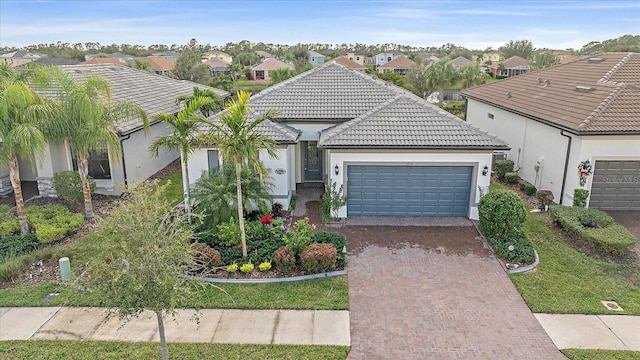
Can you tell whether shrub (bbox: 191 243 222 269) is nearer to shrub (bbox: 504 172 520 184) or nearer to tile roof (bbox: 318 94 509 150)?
tile roof (bbox: 318 94 509 150)

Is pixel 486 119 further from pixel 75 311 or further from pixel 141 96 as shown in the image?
pixel 75 311

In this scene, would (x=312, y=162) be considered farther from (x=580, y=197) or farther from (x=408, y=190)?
(x=580, y=197)

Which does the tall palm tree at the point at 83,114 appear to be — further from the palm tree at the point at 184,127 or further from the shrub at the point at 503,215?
the shrub at the point at 503,215

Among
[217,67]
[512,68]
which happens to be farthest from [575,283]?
[217,67]

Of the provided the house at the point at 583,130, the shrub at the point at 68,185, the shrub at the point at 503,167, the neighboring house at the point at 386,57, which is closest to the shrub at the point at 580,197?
the house at the point at 583,130

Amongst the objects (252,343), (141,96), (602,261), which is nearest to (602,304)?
(602,261)

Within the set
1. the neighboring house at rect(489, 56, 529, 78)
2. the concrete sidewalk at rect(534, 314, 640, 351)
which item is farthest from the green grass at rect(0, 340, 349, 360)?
the neighboring house at rect(489, 56, 529, 78)
